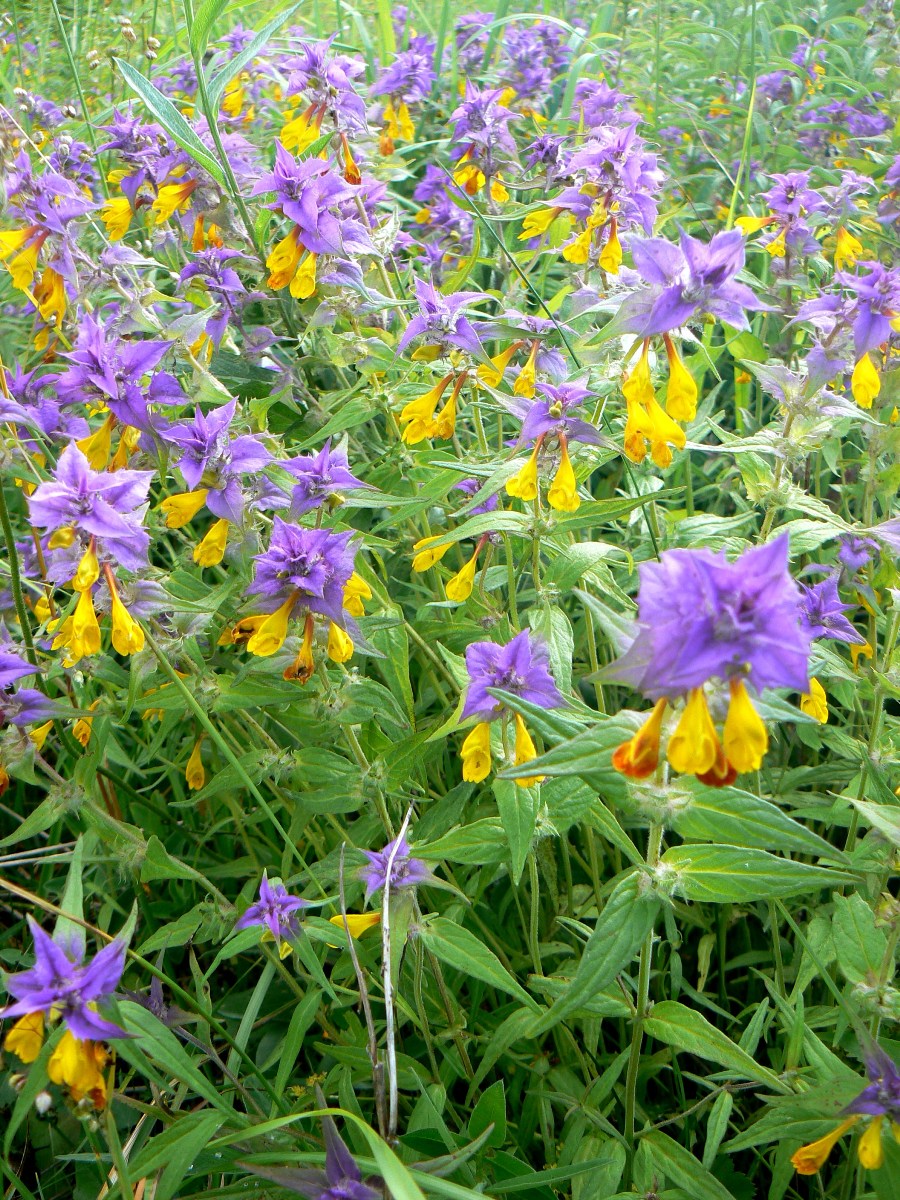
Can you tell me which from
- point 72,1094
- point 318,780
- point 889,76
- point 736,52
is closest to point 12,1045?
point 72,1094

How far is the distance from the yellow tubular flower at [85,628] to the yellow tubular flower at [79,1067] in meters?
0.52

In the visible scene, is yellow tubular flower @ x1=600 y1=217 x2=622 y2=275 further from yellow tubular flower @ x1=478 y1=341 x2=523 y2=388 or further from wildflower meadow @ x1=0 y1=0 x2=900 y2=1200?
yellow tubular flower @ x1=478 y1=341 x2=523 y2=388

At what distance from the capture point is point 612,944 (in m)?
1.08

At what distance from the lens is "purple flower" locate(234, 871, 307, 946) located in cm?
145

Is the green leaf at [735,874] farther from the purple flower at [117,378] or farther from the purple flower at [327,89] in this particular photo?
the purple flower at [327,89]

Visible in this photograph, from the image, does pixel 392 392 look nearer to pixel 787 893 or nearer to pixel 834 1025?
pixel 787 893

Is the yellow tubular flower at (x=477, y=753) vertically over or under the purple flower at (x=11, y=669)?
under

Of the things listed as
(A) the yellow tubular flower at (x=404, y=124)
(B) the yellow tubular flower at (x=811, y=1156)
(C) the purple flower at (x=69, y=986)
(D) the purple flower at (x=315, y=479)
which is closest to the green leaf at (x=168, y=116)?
(D) the purple flower at (x=315, y=479)

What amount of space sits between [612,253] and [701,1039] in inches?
58.0

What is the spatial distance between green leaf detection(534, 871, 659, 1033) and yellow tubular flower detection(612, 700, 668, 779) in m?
0.25

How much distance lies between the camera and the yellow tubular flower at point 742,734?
35.2 inches

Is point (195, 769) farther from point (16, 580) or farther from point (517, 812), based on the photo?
point (517, 812)

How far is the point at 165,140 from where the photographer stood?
2230 millimetres

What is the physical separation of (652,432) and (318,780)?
2.63 ft
